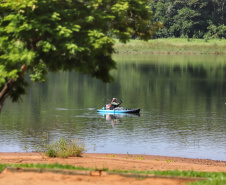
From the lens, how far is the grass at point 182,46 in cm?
17325

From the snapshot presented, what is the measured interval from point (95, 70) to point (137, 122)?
30462mm

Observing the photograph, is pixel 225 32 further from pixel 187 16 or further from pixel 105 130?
pixel 105 130

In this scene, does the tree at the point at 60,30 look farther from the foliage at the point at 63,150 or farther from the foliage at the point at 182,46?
the foliage at the point at 182,46

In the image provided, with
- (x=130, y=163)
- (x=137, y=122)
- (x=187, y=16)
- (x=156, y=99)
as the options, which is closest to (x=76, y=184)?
(x=130, y=163)

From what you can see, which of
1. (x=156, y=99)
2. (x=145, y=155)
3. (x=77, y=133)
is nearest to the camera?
(x=145, y=155)

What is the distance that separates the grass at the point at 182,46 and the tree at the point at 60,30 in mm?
153763

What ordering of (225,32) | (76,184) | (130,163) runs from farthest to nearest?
(225,32)
(130,163)
(76,184)

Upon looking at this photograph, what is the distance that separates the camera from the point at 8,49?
19.1 meters

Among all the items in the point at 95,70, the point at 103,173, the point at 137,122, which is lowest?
the point at 137,122

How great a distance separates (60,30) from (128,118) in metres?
35.9

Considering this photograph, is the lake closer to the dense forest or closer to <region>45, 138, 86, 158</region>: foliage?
<region>45, 138, 86, 158</region>: foliage

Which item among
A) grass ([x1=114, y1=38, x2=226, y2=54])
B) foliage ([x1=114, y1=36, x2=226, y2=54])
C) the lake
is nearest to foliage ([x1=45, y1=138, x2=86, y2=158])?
the lake

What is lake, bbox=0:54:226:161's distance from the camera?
125 ft

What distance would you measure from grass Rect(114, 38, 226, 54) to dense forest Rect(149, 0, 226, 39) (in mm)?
2790
